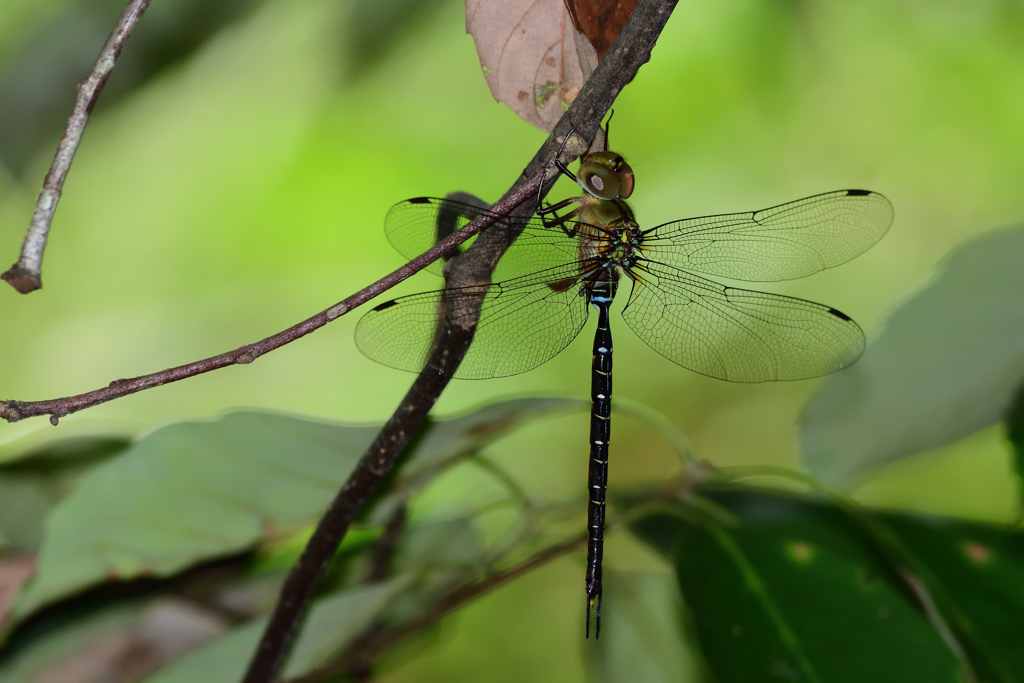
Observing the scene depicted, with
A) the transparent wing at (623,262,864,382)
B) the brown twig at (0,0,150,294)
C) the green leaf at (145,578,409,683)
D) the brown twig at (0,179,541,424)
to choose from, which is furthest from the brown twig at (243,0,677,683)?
the transparent wing at (623,262,864,382)

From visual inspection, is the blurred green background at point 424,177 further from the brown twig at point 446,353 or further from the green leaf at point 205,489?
the brown twig at point 446,353

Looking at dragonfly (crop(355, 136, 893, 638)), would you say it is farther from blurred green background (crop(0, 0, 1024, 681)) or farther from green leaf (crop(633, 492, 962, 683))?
blurred green background (crop(0, 0, 1024, 681))

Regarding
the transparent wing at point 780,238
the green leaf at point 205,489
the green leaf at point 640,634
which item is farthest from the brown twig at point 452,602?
the transparent wing at point 780,238

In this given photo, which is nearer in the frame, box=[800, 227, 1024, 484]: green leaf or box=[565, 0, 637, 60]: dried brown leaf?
box=[565, 0, 637, 60]: dried brown leaf

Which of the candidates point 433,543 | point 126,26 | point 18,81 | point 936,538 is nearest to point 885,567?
point 936,538

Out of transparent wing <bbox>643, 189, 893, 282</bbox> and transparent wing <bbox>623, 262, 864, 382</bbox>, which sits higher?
transparent wing <bbox>643, 189, 893, 282</bbox>

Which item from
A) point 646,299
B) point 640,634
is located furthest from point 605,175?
point 640,634

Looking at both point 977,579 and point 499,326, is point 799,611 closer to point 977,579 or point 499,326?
point 977,579

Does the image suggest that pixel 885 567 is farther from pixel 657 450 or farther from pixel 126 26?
pixel 126 26
